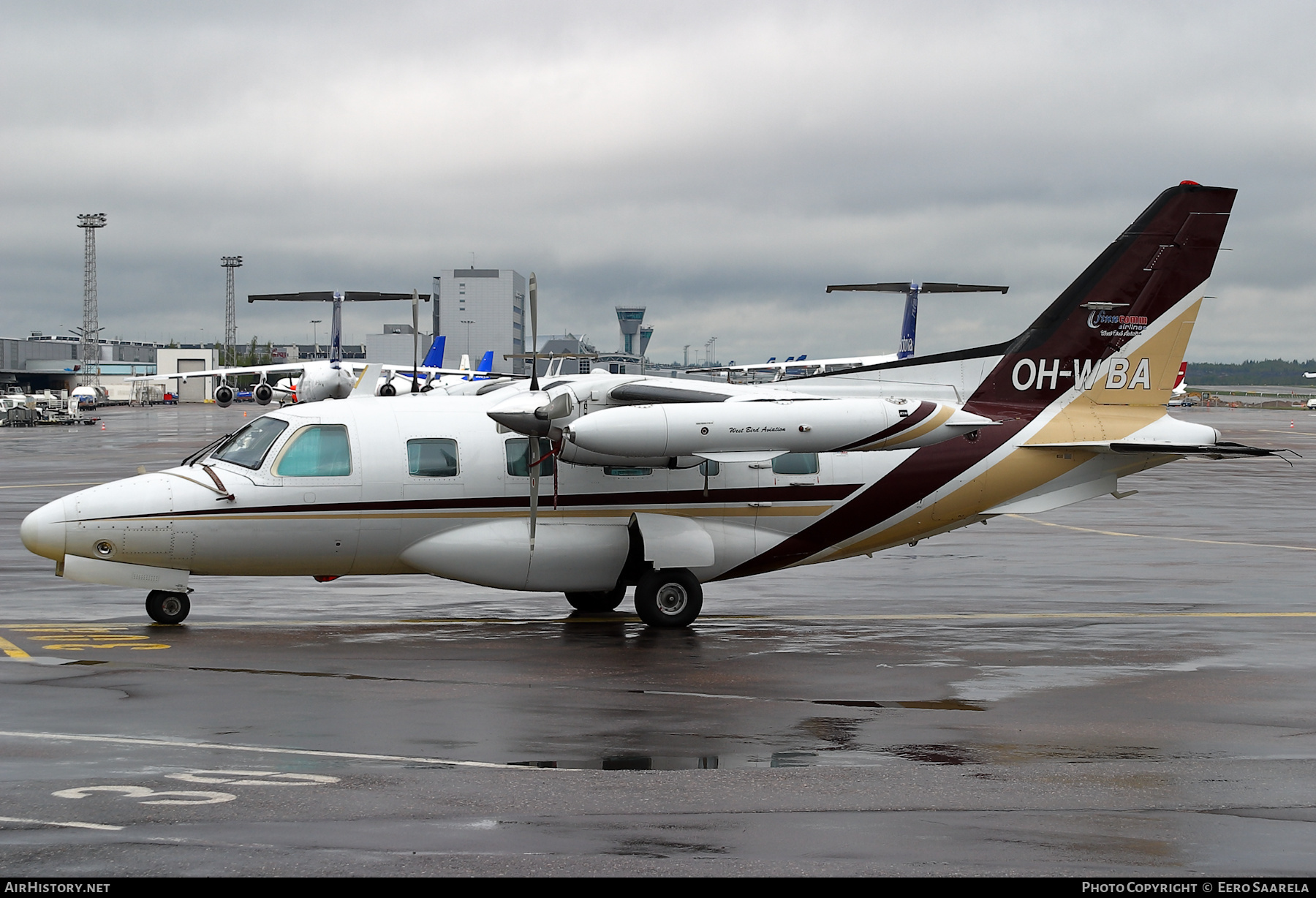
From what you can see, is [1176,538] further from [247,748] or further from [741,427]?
[247,748]

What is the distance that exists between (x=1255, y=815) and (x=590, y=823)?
168 inches

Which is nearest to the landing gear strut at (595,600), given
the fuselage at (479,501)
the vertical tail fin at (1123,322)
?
the fuselage at (479,501)

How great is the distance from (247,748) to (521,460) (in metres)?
7.29

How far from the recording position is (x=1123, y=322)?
18469 millimetres

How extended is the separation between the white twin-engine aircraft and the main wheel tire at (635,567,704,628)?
36 millimetres

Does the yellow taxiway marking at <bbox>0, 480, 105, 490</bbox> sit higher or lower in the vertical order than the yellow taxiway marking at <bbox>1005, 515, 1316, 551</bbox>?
higher

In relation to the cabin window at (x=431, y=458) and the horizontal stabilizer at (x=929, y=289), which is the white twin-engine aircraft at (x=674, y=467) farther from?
the horizontal stabilizer at (x=929, y=289)

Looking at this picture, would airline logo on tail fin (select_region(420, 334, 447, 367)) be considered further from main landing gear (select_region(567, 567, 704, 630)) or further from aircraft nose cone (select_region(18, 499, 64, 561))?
main landing gear (select_region(567, 567, 704, 630))

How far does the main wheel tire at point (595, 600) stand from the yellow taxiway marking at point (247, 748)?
8312mm

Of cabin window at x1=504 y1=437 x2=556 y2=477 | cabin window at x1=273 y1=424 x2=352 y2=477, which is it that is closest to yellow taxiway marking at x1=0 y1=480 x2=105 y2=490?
cabin window at x1=273 y1=424 x2=352 y2=477

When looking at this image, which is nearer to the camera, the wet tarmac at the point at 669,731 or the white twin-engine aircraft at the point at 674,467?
the wet tarmac at the point at 669,731

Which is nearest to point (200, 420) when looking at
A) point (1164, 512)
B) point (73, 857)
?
point (1164, 512)

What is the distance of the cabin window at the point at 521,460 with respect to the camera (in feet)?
54.7

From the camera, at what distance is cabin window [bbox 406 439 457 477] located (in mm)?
16547
